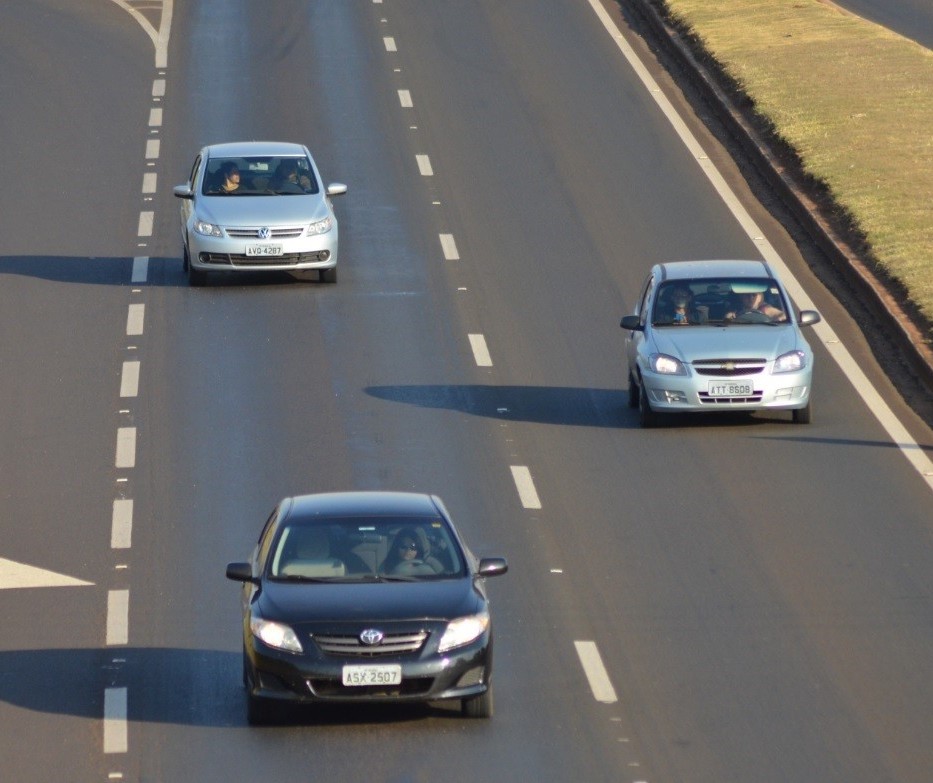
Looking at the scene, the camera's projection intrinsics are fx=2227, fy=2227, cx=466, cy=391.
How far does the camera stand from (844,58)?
41938 mm

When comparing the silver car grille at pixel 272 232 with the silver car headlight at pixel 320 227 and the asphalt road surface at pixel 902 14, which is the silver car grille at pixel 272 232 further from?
the asphalt road surface at pixel 902 14

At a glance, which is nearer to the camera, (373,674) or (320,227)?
(373,674)

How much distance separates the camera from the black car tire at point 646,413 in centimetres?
2202

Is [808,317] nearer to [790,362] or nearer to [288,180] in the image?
[790,362]

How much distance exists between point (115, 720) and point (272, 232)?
15.3 meters

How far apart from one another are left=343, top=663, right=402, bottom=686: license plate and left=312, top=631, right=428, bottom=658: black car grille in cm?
8

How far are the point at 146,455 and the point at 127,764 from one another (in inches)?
324

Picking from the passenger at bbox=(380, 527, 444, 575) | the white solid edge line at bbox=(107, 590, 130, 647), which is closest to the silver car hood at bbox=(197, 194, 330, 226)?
the white solid edge line at bbox=(107, 590, 130, 647)

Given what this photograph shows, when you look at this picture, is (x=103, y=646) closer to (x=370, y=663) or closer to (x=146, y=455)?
(x=370, y=663)

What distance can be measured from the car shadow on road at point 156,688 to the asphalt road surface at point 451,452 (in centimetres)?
3

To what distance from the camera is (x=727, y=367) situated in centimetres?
2195

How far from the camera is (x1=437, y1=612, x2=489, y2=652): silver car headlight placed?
13.1 meters

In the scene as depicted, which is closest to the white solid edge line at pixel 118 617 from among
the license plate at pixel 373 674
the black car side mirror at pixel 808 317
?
the license plate at pixel 373 674

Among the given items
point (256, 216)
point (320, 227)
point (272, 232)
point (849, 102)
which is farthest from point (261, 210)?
point (849, 102)
